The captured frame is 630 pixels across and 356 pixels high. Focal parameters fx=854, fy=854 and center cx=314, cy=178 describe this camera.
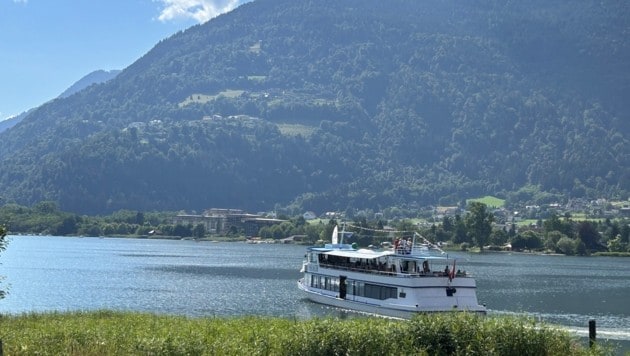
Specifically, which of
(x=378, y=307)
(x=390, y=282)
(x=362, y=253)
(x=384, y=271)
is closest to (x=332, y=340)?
(x=390, y=282)

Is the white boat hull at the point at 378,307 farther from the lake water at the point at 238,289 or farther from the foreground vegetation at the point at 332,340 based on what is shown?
the foreground vegetation at the point at 332,340

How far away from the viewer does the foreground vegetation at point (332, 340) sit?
108 feet

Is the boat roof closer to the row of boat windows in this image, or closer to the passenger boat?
the passenger boat

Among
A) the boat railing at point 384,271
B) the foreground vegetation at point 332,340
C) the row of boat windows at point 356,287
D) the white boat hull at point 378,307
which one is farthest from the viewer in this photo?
the row of boat windows at point 356,287

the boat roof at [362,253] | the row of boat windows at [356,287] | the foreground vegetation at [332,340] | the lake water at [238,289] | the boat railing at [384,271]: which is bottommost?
the lake water at [238,289]

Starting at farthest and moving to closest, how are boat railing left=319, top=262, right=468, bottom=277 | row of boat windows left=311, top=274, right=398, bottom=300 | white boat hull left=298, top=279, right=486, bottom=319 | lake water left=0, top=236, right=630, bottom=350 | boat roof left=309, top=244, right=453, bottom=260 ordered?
lake water left=0, top=236, right=630, bottom=350
row of boat windows left=311, top=274, right=398, bottom=300
boat roof left=309, top=244, right=453, bottom=260
boat railing left=319, top=262, right=468, bottom=277
white boat hull left=298, top=279, right=486, bottom=319

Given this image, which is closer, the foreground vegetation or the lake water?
the foreground vegetation

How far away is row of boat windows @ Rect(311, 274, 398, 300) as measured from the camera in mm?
77312

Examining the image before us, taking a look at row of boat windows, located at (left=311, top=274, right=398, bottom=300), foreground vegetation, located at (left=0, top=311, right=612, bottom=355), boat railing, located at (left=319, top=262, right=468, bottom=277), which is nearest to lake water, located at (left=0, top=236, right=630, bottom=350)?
row of boat windows, located at (left=311, top=274, right=398, bottom=300)

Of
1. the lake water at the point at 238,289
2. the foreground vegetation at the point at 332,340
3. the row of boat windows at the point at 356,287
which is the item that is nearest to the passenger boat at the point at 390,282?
the row of boat windows at the point at 356,287

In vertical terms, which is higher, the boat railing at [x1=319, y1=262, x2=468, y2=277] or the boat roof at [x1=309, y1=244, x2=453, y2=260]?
the boat roof at [x1=309, y1=244, x2=453, y2=260]

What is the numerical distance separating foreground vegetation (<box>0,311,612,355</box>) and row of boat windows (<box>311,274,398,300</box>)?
39.3 m

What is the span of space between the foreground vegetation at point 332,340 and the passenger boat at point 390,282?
1189 inches

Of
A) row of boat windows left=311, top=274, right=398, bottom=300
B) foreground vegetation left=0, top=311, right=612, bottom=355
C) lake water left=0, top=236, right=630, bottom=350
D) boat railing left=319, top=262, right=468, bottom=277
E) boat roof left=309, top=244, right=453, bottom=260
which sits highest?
boat roof left=309, top=244, right=453, bottom=260
